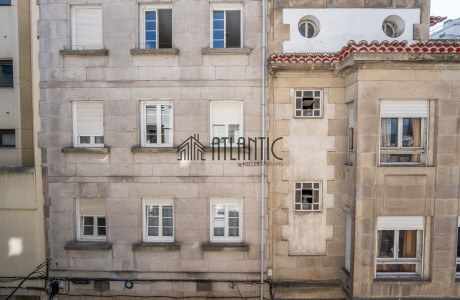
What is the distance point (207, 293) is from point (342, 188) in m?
5.60

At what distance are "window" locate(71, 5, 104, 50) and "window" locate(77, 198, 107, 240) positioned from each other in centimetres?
518

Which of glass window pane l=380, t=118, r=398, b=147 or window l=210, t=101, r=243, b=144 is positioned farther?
window l=210, t=101, r=243, b=144

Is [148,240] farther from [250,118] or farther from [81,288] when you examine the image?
[250,118]

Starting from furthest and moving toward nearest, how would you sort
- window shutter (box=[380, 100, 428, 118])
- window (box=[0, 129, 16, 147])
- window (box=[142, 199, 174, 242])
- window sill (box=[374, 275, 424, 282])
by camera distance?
window (box=[0, 129, 16, 147]) < window (box=[142, 199, 174, 242]) < window sill (box=[374, 275, 424, 282]) < window shutter (box=[380, 100, 428, 118])

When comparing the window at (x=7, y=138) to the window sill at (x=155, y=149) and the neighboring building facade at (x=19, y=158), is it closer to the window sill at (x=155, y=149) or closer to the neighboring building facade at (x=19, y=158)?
the neighboring building facade at (x=19, y=158)

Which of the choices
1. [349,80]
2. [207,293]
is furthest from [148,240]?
[349,80]

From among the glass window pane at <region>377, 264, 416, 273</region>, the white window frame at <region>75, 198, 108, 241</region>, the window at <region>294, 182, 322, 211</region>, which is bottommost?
the glass window pane at <region>377, 264, 416, 273</region>

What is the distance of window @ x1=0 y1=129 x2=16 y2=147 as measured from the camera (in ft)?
29.5

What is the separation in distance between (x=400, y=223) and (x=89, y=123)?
1021cm

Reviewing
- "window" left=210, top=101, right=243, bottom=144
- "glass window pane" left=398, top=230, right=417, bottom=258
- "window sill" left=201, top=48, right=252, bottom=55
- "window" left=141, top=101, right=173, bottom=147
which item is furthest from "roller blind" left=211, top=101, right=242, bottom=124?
"glass window pane" left=398, top=230, right=417, bottom=258

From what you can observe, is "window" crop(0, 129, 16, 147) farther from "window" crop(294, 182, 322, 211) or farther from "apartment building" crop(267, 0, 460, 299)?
"window" crop(294, 182, 322, 211)

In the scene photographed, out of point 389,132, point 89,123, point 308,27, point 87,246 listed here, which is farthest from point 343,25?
point 87,246

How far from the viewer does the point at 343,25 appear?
818cm

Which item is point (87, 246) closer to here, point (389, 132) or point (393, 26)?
point (389, 132)
